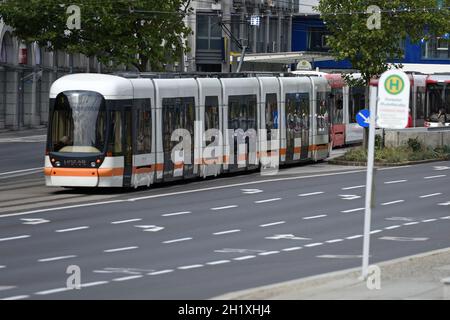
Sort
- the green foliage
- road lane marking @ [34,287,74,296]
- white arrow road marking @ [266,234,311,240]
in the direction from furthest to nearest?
the green foliage
white arrow road marking @ [266,234,311,240]
road lane marking @ [34,287,74,296]

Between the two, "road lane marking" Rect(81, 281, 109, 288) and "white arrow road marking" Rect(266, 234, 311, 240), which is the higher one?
"road lane marking" Rect(81, 281, 109, 288)

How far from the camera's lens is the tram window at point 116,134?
33750mm

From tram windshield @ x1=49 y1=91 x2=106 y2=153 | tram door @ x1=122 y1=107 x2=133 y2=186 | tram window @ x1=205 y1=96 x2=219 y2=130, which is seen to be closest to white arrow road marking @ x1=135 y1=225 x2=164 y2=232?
tram windshield @ x1=49 y1=91 x2=106 y2=153

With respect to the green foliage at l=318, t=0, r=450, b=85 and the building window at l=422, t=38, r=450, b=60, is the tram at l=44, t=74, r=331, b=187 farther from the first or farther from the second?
the building window at l=422, t=38, r=450, b=60

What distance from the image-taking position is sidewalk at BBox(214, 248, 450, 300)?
15.9 m

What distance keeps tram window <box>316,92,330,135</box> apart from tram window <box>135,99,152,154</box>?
486 inches

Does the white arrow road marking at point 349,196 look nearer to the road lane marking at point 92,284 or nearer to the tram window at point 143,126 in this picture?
the tram window at point 143,126

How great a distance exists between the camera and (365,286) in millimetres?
17109

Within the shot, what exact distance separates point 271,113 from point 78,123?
397 inches

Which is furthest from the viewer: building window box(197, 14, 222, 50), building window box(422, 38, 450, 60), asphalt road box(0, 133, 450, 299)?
building window box(422, 38, 450, 60)

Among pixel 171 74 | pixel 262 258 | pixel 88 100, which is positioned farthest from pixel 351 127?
pixel 262 258

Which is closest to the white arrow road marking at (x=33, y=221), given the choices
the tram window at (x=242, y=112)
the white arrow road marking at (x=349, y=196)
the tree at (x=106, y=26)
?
the white arrow road marking at (x=349, y=196)

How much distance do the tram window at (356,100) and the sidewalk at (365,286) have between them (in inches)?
1429
